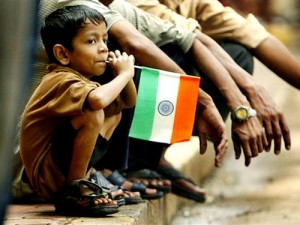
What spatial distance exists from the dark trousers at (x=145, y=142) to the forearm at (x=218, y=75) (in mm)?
64

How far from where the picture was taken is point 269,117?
3957 mm

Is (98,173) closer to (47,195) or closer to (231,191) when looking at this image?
(47,195)

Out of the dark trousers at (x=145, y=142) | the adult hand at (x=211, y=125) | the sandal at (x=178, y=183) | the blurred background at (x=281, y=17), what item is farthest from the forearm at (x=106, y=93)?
the blurred background at (x=281, y=17)

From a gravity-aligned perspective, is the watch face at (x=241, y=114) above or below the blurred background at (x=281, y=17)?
below

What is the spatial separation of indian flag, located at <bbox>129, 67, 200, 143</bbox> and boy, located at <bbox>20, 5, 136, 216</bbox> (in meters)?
0.22

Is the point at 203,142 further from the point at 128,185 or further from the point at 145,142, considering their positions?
the point at 145,142

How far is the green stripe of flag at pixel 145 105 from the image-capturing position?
3.54 m

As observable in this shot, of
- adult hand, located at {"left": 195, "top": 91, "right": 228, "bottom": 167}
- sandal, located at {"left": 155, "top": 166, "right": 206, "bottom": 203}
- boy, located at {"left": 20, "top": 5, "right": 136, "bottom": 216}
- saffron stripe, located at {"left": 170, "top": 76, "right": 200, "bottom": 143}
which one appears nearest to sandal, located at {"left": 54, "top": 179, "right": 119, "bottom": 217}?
boy, located at {"left": 20, "top": 5, "right": 136, "bottom": 216}

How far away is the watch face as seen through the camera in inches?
152

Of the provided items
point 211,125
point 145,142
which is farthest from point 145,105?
point 145,142

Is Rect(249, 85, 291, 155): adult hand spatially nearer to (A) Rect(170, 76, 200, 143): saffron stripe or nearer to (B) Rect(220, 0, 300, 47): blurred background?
(A) Rect(170, 76, 200, 143): saffron stripe

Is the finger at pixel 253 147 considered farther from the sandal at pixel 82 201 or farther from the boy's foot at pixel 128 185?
the sandal at pixel 82 201

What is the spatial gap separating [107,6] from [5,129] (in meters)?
1.98

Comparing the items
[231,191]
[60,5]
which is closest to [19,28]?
[60,5]
